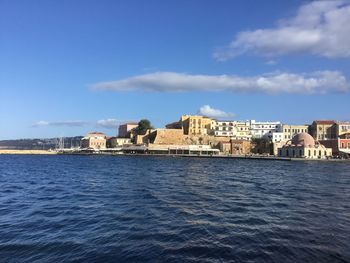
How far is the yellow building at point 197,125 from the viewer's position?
118500mm

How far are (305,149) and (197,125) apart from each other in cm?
3617

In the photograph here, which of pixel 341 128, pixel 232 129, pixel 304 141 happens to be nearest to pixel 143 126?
pixel 232 129

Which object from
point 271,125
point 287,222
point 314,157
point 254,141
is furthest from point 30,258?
point 271,125

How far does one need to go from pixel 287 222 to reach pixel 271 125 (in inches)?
4497

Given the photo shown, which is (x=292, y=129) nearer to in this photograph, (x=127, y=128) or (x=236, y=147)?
(x=236, y=147)

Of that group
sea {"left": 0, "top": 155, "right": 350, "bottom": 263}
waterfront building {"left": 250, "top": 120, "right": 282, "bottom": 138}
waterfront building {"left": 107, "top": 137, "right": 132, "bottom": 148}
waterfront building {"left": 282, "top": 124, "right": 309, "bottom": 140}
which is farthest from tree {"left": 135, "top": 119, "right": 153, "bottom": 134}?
sea {"left": 0, "top": 155, "right": 350, "bottom": 263}

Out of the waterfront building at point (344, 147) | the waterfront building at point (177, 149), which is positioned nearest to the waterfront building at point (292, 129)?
the waterfront building at point (344, 147)

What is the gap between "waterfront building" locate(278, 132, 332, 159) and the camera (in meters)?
91.8

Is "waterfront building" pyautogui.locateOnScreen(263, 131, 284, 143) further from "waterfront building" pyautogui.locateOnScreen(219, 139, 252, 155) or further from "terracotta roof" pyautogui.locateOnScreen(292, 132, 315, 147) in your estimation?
"terracotta roof" pyautogui.locateOnScreen(292, 132, 315, 147)

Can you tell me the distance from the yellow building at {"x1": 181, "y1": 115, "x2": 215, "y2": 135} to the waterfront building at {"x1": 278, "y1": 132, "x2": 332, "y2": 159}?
28.4m

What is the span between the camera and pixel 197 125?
391 ft

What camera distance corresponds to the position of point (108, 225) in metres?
14.6

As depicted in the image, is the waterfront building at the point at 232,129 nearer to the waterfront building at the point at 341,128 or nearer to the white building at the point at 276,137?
the white building at the point at 276,137

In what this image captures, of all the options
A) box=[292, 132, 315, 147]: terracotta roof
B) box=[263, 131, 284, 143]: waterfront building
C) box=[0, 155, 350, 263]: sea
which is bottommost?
box=[0, 155, 350, 263]: sea
